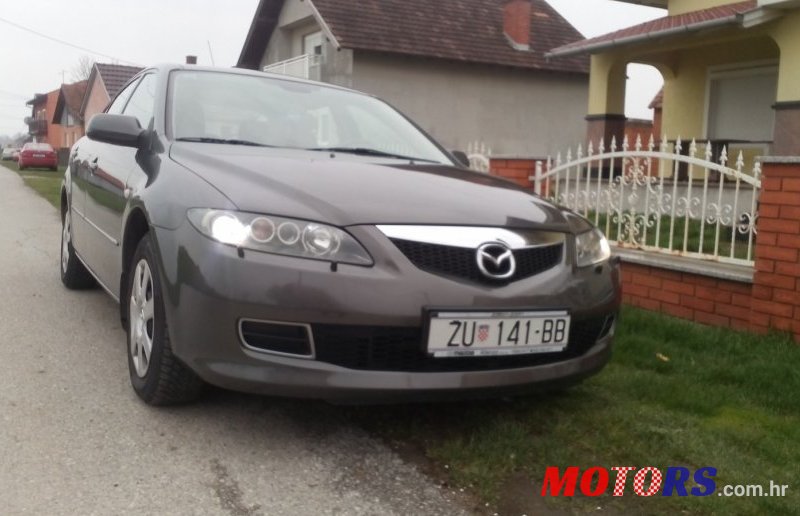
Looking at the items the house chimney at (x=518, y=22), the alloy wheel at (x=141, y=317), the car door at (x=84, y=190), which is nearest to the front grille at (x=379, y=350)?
the alloy wheel at (x=141, y=317)

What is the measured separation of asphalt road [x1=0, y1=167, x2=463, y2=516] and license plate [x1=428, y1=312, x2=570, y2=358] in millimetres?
484

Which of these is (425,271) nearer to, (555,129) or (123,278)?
(123,278)

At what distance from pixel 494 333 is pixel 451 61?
17.5 metres

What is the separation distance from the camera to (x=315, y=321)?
276 cm

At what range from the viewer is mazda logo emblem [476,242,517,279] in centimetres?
292

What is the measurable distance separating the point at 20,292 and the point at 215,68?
268cm

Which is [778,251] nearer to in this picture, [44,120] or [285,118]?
[285,118]

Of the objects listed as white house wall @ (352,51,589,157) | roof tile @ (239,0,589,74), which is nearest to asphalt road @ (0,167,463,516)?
roof tile @ (239,0,589,74)

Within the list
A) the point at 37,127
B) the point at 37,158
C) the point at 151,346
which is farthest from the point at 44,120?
the point at 151,346

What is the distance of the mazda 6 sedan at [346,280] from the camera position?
9.12ft

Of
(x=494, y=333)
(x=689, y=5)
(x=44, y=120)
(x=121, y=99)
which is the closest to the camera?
(x=494, y=333)

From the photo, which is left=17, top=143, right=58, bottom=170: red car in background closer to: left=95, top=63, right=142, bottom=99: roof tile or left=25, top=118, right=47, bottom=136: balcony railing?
left=95, top=63, right=142, bottom=99: roof tile
